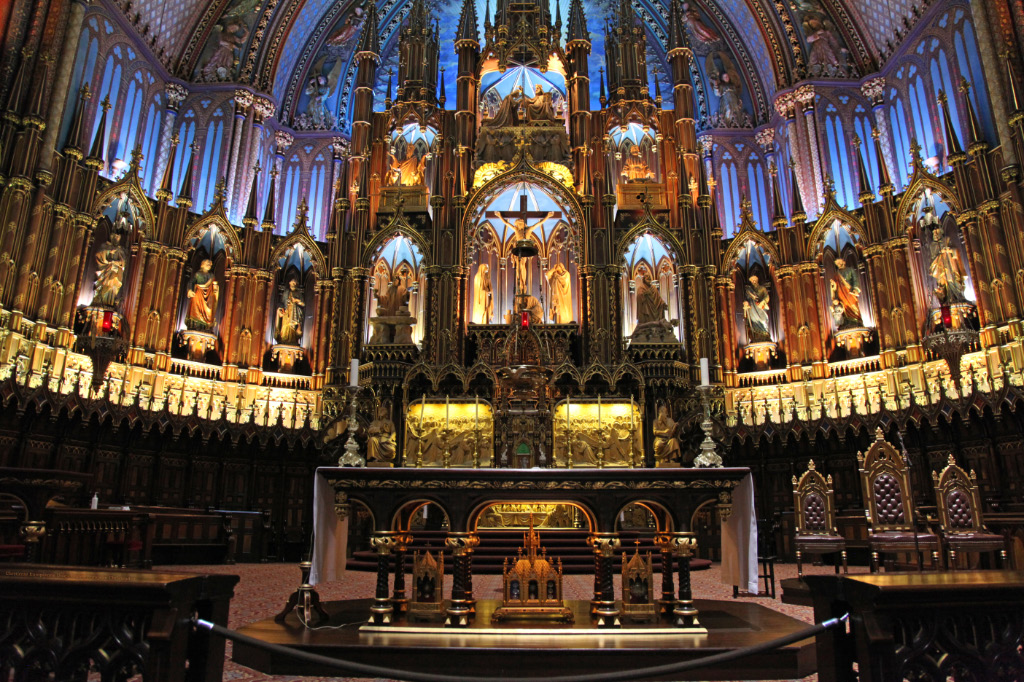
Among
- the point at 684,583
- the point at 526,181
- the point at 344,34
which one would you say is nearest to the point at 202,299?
the point at 526,181

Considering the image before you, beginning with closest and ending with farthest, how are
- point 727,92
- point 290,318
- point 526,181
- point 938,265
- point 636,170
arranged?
1. point 938,265
2. point 290,318
3. point 526,181
4. point 636,170
5. point 727,92

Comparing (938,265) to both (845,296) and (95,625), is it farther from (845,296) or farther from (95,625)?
(95,625)

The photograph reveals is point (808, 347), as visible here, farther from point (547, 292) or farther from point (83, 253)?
point (83, 253)

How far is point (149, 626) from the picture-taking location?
11.1ft

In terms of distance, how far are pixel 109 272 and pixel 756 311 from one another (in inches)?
689

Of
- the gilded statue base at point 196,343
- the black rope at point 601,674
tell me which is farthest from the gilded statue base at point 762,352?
the black rope at point 601,674

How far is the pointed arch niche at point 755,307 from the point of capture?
19.8 metres

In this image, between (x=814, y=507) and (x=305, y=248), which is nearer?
(x=814, y=507)

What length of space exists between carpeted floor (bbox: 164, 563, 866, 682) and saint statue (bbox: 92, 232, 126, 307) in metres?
7.42

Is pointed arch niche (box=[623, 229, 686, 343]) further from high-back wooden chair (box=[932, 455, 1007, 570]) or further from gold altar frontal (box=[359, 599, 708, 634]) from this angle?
gold altar frontal (box=[359, 599, 708, 634])

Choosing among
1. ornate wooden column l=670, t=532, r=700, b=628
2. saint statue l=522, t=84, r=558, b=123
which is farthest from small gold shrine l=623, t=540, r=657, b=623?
saint statue l=522, t=84, r=558, b=123

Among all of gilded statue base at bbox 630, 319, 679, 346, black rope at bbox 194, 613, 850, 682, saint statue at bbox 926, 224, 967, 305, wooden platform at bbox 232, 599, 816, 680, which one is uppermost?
saint statue at bbox 926, 224, 967, 305

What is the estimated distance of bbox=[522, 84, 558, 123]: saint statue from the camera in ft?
73.5

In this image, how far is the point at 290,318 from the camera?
2050 cm
